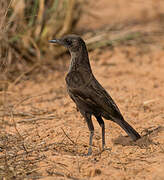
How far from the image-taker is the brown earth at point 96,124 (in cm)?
396

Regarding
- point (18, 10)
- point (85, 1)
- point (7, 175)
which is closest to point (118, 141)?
point (7, 175)

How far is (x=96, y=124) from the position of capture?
557 cm

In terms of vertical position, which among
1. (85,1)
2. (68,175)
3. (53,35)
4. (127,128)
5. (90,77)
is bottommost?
(68,175)

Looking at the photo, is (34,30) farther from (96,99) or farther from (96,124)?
(96,99)

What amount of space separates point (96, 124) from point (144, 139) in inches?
36.2

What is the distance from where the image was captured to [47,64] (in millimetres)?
8273

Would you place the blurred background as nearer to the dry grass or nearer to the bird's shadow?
Answer: the dry grass

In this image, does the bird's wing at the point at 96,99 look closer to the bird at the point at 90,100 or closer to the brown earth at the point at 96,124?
the bird at the point at 90,100

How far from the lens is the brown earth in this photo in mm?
3959

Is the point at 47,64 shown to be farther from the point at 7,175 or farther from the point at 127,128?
the point at 7,175

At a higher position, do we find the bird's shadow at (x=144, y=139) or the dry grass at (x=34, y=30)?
the dry grass at (x=34, y=30)

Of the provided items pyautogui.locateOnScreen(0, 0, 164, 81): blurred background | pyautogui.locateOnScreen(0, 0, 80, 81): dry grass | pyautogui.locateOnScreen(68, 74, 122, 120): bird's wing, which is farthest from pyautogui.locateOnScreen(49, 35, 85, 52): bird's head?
pyautogui.locateOnScreen(0, 0, 80, 81): dry grass

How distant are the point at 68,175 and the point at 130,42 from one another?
5.77 metres

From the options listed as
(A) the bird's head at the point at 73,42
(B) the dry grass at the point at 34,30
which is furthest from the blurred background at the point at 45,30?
(A) the bird's head at the point at 73,42
